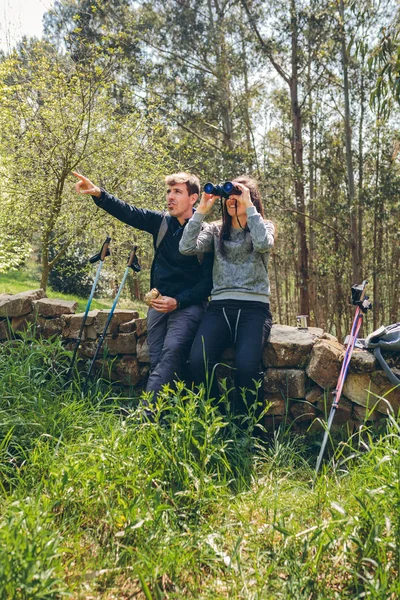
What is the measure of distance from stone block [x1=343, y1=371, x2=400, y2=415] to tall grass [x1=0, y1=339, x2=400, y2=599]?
511mm

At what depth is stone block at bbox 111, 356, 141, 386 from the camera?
10.1 feet

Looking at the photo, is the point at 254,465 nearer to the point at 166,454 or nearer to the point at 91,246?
the point at 166,454

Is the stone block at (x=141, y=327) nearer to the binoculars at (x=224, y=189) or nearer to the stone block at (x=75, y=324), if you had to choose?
the stone block at (x=75, y=324)

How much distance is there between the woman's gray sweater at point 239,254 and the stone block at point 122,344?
2.10 ft

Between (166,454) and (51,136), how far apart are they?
574 centimetres

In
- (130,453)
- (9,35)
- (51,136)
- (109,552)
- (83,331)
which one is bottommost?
(109,552)

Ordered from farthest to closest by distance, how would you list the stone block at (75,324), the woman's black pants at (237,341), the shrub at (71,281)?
1. the shrub at (71,281)
2. the stone block at (75,324)
3. the woman's black pants at (237,341)

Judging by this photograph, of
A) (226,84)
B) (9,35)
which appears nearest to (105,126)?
(9,35)

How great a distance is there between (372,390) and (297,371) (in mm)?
411

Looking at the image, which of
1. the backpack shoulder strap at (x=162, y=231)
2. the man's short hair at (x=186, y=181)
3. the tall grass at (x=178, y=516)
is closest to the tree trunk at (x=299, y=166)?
the man's short hair at (x=186, y=181)

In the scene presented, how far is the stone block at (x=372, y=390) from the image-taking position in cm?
262

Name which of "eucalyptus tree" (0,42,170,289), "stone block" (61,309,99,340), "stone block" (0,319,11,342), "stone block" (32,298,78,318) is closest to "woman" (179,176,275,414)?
"stone block" (61,309,99,340)

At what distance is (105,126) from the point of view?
7.44 metres

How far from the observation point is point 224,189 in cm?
268
